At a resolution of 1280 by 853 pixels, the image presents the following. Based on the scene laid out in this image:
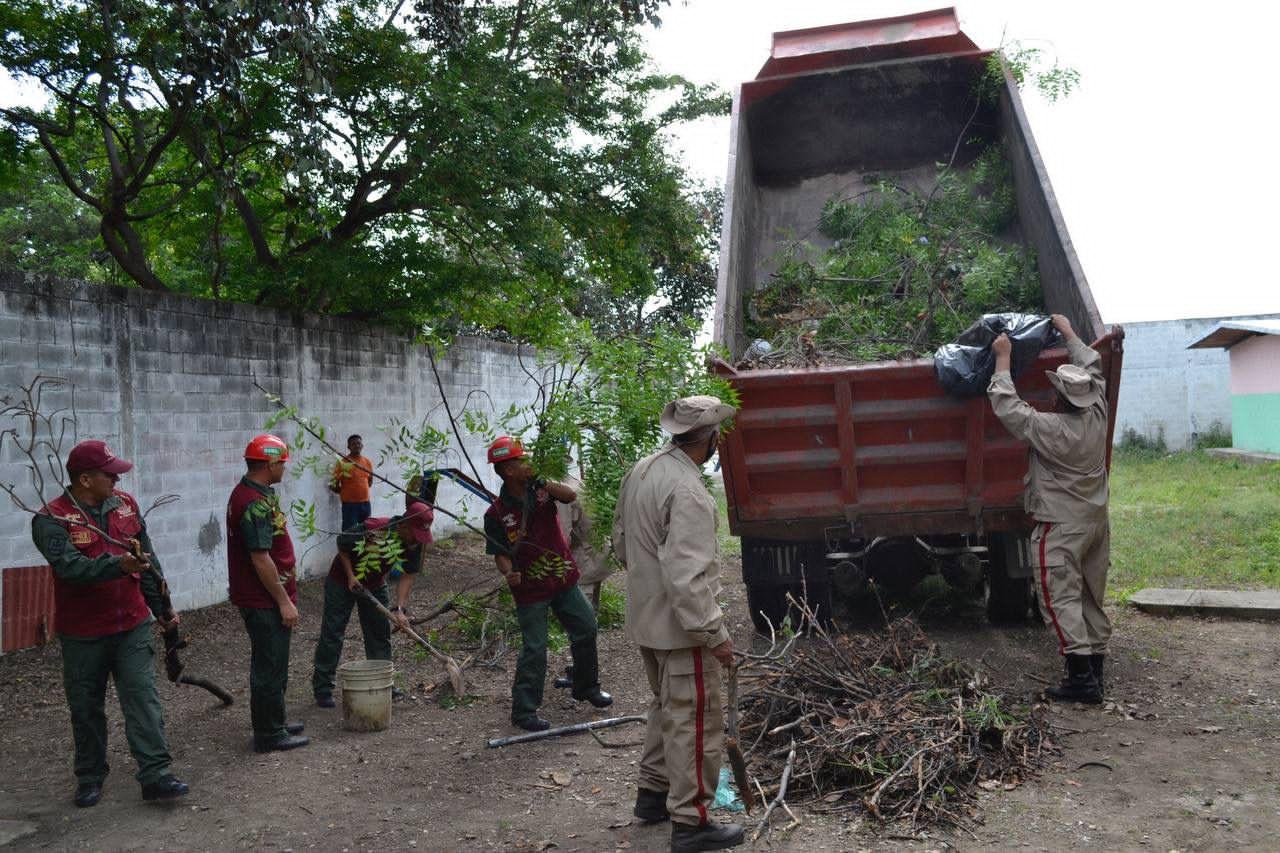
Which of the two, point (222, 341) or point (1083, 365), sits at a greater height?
point (222, 341)

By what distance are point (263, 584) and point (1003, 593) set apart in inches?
176

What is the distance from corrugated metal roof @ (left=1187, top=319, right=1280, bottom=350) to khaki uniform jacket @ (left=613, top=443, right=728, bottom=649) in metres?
17.8

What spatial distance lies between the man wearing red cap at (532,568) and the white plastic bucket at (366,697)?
655 millimetres

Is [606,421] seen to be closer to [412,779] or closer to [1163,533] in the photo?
[412,779]

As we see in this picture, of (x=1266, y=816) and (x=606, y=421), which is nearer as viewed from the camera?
(x=1266, y=816)

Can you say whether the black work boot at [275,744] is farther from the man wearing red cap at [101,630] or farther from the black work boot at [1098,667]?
the black work boot at [1098,667]

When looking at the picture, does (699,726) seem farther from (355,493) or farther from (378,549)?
(355,493)

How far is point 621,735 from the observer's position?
5.40m

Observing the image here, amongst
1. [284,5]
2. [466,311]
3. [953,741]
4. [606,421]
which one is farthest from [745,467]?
[466,311]

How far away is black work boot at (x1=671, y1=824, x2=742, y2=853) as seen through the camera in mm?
3816

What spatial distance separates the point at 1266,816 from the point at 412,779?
337cm

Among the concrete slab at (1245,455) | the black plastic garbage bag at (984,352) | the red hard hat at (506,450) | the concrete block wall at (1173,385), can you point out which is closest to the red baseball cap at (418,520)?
the red hard hat at (506,450)

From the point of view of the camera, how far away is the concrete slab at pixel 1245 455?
18.1 metres

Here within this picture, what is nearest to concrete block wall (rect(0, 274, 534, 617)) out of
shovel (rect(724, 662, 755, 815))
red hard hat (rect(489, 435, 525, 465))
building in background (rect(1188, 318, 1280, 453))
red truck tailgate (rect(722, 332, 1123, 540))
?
red hard hat (rect(489, 435, 525, 465))
